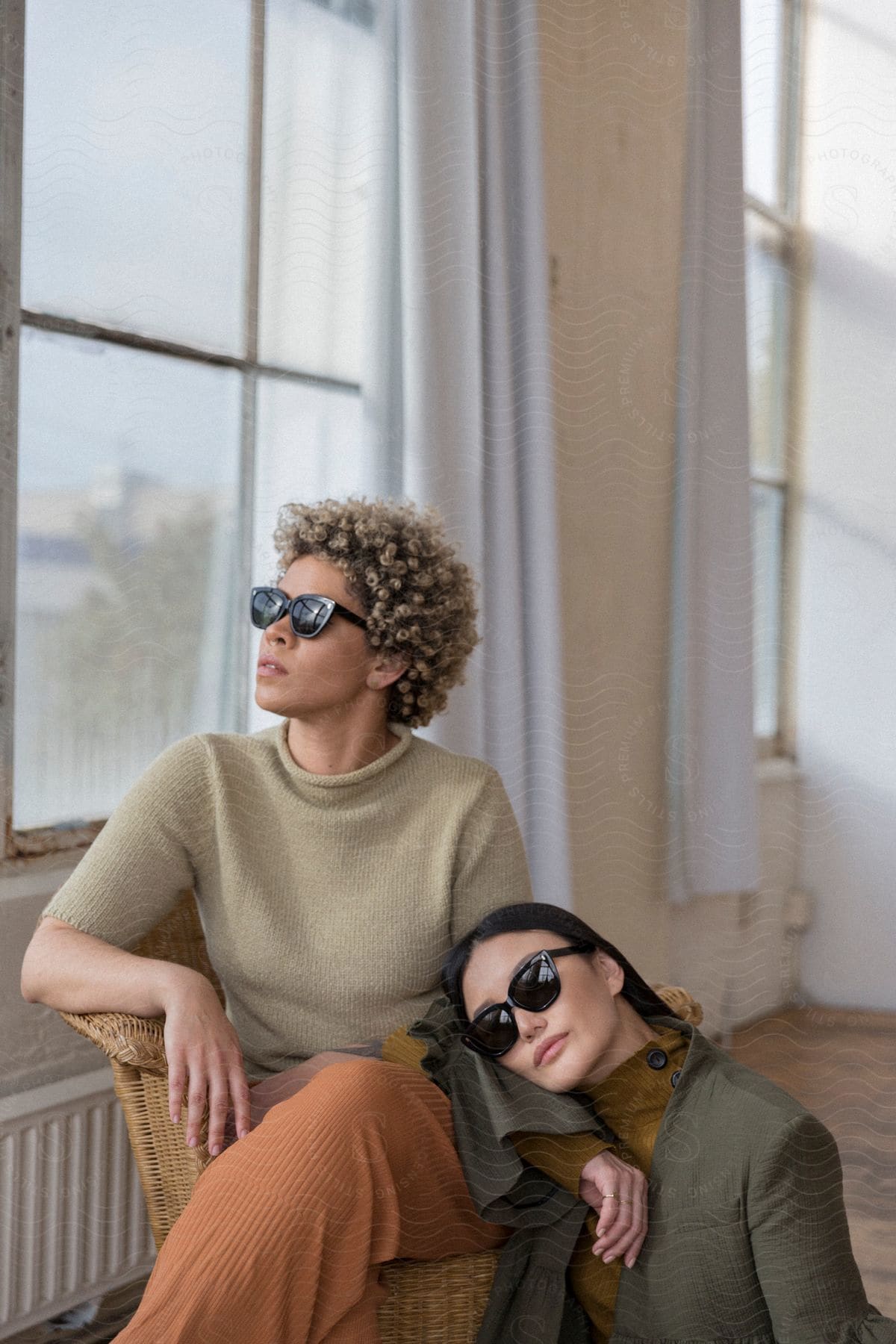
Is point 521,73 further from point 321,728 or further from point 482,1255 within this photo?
point 482,1255

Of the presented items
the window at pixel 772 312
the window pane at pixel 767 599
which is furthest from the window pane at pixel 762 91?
the window pane at pixel 767 599

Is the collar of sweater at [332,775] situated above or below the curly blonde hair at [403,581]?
below

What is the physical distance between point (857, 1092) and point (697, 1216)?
0.41 m

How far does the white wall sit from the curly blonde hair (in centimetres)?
37

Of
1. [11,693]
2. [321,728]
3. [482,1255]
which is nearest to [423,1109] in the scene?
[482,1255]

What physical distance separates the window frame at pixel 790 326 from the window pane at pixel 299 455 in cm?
46

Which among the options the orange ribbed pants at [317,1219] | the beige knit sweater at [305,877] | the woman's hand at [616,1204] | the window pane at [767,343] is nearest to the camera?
the orange ribbed pants at [317,1219]

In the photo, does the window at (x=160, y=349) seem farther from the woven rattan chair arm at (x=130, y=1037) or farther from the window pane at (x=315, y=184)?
the woven rattan chair arm at (x=130, y=1037)

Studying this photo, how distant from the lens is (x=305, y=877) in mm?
1076

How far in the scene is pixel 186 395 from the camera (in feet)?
4.53

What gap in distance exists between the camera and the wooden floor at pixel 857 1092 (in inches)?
46.1

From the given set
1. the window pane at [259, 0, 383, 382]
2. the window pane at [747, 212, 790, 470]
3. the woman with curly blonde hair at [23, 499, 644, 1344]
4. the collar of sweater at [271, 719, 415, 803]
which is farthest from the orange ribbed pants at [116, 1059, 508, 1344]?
the window pane at [259, 0, 383, 382]

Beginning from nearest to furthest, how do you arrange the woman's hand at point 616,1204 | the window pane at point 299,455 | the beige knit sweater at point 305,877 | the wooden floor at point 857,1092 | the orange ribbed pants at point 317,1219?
the orange ribbed pants at point 317,1219 → the woman's hand at point 616,1204 → the beige knit sweater at point 305,877 → the wooden floor at point 857,1092 → the window pane at point 299,455

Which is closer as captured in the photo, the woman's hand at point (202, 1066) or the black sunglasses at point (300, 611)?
the woman's hand at point (202, 1066)
